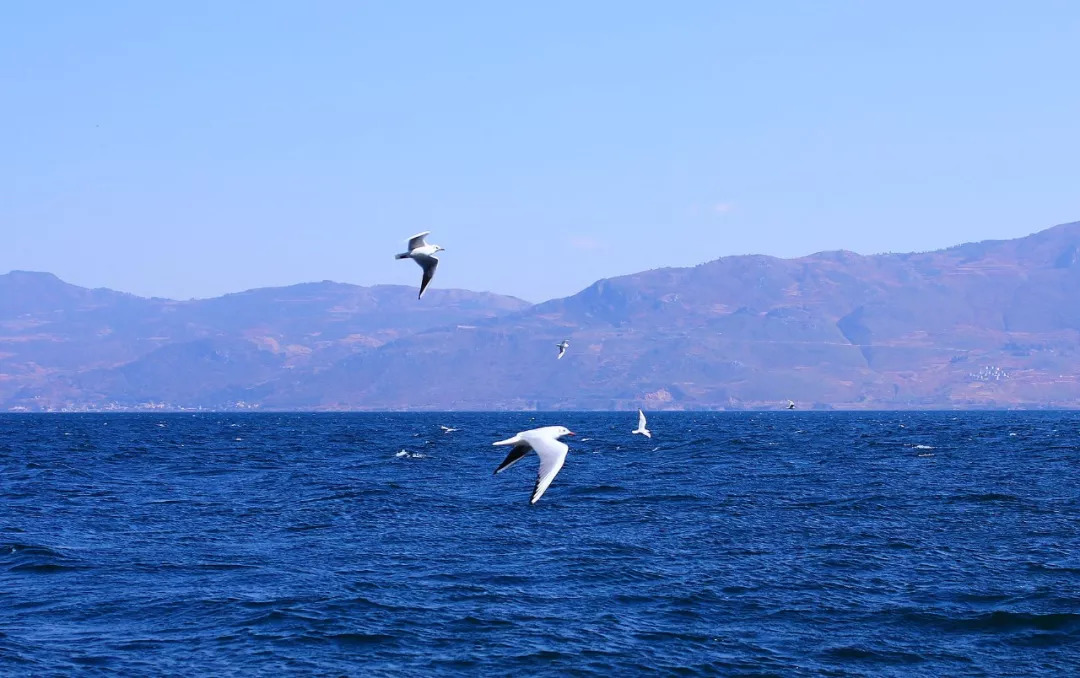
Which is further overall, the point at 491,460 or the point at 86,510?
the point at 491,460

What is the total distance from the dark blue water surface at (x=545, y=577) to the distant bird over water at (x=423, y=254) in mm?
8455

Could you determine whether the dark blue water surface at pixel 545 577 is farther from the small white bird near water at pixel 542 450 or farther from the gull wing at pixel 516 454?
the gull wing at pixel 516 454

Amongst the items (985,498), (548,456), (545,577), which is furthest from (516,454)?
(985,498)

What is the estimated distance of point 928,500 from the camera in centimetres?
5388

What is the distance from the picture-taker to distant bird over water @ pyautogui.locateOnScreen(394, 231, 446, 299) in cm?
2869

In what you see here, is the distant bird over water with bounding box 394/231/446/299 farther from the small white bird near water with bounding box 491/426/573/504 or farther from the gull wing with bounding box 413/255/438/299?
the small white bird near water with bounding box 491/426/573/504

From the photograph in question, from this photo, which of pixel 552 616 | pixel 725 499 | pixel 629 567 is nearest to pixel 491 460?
pixel 725 499

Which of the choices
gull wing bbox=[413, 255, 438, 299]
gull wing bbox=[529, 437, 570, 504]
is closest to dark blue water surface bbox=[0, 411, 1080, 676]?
gull wing bbox=[529, 437, 570, 504]

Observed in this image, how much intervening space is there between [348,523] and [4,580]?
47.0ft

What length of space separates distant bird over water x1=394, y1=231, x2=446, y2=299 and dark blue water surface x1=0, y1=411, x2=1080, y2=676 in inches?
333

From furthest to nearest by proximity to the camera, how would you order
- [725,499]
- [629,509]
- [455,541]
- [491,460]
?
[491,460] → [725,499] → [629,509] → [455,541]

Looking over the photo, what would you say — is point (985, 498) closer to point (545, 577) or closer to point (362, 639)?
point (545, 577)

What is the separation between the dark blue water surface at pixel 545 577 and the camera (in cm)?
2683

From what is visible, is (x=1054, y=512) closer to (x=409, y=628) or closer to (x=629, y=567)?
(x=629, y=567)
